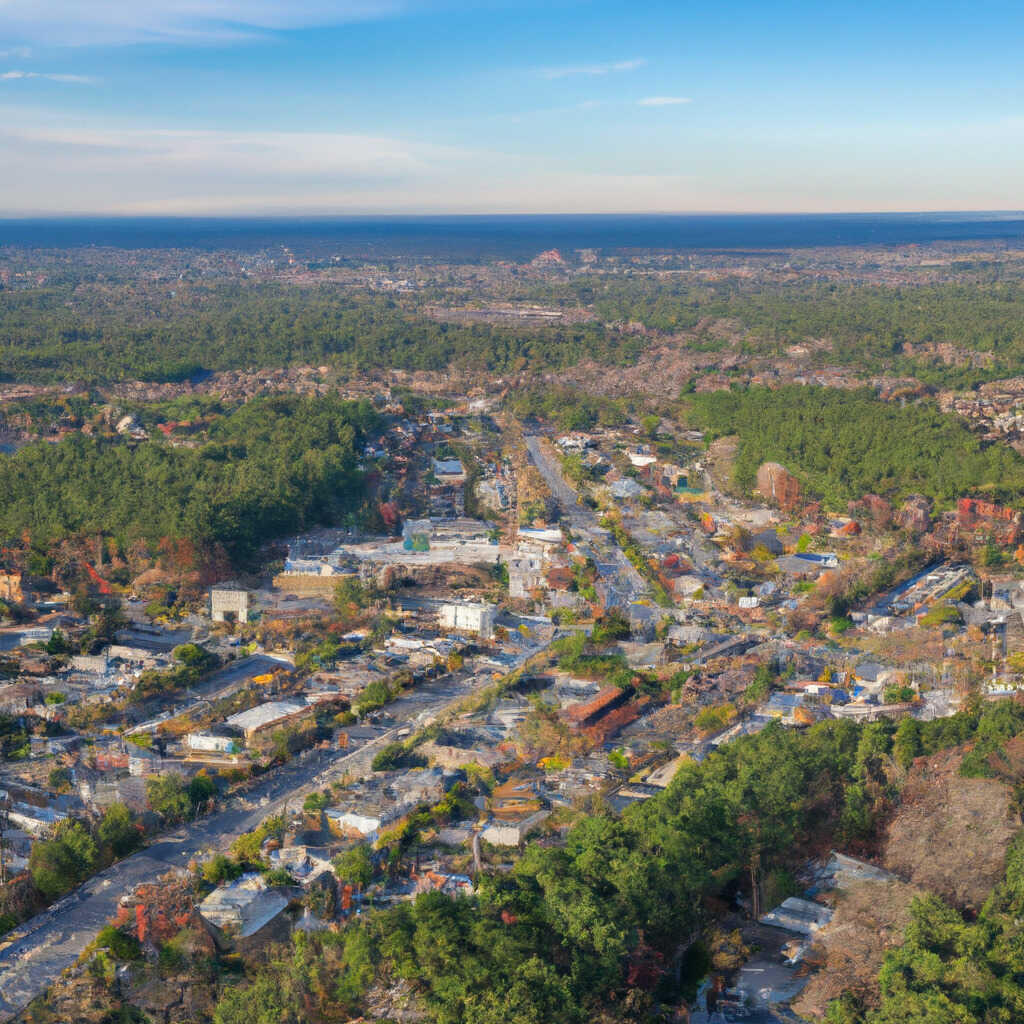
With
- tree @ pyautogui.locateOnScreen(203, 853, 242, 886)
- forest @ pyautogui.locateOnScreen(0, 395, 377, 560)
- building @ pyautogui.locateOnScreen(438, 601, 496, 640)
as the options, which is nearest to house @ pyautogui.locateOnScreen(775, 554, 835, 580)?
building @ pyautogui.locateOnScreen(438, 601, 496, 640)

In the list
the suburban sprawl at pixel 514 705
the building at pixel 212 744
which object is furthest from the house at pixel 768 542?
the building at pixel 212 744

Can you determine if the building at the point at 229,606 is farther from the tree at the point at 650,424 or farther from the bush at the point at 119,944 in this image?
the tree at the point at 650,424

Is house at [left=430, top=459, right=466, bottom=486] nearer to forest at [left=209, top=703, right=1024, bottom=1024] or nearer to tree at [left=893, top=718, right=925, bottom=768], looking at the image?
tree at [left=893, top=718, right=925, bottom=768]

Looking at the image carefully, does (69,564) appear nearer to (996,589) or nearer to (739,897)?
(739,897)

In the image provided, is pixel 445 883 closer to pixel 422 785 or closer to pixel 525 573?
pixel 422 785

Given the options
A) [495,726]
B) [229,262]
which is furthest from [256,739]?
[229,262]

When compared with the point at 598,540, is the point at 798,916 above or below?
below

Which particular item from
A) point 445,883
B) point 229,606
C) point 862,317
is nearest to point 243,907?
point 445,883
